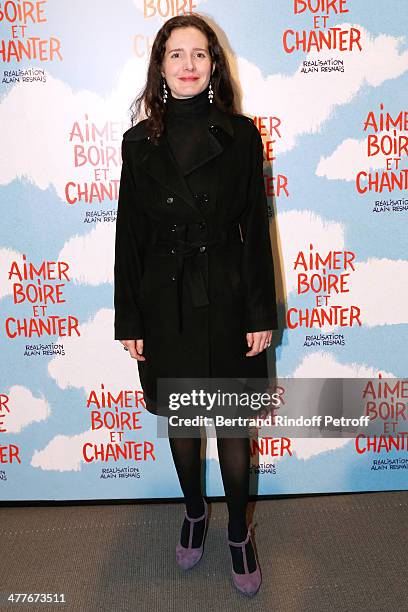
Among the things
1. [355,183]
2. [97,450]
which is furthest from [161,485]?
[355,183]

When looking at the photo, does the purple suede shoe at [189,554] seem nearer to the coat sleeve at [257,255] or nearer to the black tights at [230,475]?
the black tights at [230,475]

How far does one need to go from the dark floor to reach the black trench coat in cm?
69

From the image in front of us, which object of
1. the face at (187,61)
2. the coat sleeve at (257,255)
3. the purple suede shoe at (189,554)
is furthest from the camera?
the purple suede shoe at (189,554)

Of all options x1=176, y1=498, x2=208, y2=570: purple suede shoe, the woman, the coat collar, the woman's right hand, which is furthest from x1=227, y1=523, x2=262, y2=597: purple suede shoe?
Answer: the coat collar

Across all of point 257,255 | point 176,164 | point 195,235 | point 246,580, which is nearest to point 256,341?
point 257,255

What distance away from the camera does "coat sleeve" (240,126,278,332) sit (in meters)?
1.80

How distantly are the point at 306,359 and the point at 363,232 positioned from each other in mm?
528

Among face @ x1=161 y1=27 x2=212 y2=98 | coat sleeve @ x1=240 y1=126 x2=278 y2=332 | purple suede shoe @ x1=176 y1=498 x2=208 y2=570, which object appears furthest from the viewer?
purple suede shoe @ x1=176 y1=498 x2=208 y2=570

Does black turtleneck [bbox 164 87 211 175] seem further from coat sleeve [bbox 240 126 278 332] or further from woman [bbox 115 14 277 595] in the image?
coat sleeve [bbox 240 126 278 332]

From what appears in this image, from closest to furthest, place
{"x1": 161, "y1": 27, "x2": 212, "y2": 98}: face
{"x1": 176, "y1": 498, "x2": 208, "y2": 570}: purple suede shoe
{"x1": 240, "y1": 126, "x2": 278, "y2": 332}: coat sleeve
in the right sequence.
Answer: {"x1": 161, "y1": 27, "x2": 212, "y2": 98}: face
{"x1": 240, "y1": 126, "x2": 278, "y2": 332}: coat sleeve
{"x1": 176, "y1": 498, "x2": 208, "y2": 570}: purple suede shoe

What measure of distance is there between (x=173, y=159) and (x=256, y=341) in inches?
23.0

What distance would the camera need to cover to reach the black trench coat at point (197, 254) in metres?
1.74

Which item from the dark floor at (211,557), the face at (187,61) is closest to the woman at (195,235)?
the face at (187,61)

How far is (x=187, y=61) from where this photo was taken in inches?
66.1
